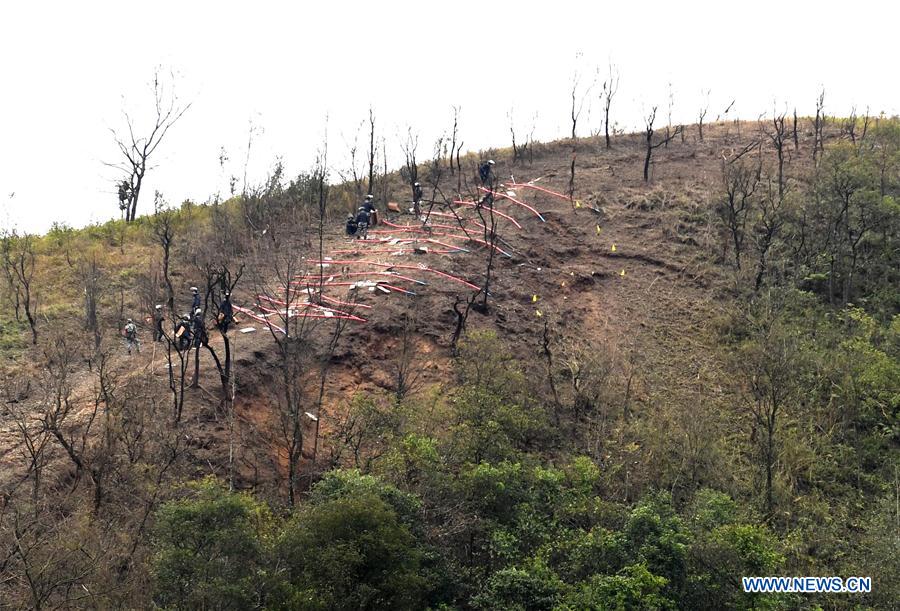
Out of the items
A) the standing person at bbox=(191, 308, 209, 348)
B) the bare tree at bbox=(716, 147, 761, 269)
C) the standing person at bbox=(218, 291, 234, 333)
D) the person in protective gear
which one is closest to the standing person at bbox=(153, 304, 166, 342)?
the standing person at bbox=(218, 291, 234, 333)

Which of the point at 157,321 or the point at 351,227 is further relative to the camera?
the point at 351,227

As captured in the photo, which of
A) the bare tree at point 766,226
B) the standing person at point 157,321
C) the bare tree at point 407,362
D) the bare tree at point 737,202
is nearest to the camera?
the bare tree at point 407,362

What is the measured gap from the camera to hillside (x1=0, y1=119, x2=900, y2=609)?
488 inches

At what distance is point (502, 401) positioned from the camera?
16.4 m

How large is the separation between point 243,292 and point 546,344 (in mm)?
8109

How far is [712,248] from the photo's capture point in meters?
25.0

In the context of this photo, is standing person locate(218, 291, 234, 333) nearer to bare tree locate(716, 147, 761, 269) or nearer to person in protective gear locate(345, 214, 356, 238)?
person in protective gear locate(345, 214, 356, 238)

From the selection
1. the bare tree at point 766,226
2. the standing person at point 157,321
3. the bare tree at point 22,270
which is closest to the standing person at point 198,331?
the standing person at point 157,321

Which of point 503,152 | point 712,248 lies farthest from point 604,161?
point 712,248

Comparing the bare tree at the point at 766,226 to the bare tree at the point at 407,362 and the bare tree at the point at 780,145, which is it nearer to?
the bare tree at the point at 780,145

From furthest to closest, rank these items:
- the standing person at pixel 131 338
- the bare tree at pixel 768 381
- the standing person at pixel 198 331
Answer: the standing person at pixel 131 338 → the bare tree at pixel 768 381 → the standing person at pixel 198 331

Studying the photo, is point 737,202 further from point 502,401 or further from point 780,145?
point 502,401

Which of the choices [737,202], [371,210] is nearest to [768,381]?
[737,202]

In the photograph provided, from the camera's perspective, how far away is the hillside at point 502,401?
12391 millimetres
